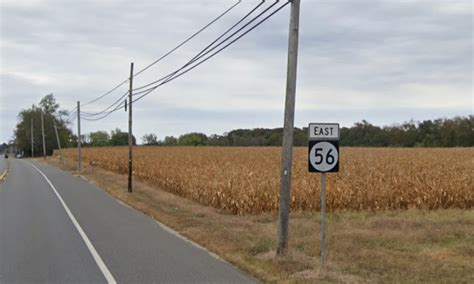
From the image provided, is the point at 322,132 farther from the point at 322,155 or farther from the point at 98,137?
the point at 98,137

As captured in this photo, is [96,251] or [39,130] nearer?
[96,251]

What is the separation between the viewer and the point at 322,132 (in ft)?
30.8

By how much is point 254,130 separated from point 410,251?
126m

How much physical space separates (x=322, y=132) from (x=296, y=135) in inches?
3619

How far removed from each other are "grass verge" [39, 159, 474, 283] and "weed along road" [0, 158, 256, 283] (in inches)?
24.2

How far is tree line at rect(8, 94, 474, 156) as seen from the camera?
343 ft

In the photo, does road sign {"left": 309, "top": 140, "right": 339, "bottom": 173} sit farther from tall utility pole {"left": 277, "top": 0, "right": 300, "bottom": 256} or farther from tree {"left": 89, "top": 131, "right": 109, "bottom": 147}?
tree {"left": 89, "top": 131, "right": 109, "bottom": 147}

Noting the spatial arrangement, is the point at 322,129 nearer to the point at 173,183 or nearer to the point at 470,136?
the point at 173,183

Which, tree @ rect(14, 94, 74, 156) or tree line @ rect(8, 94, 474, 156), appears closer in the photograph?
tree line @ rect(8, 94, 474, 156)

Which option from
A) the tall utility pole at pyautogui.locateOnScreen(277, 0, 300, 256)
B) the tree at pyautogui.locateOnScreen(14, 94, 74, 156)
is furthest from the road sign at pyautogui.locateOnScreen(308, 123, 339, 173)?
the tree at pyautogui.locateOnScreen(14, 94, 74, 156)

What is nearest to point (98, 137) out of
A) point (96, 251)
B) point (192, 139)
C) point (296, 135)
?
point (192, 139)

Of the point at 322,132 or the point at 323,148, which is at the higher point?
the point at 322,132

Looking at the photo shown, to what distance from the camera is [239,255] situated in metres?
11.0

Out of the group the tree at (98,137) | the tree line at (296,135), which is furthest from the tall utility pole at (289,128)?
the tree at (98,137)
